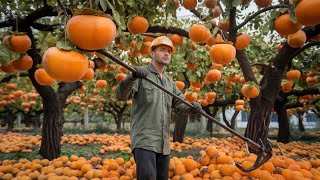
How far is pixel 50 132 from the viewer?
619cm

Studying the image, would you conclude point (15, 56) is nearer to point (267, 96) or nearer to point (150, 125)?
point (150, 125)

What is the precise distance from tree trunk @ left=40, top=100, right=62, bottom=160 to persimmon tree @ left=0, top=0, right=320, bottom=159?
0.02 metres

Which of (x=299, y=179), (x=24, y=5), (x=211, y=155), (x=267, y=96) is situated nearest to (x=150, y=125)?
(x=211, y=155)

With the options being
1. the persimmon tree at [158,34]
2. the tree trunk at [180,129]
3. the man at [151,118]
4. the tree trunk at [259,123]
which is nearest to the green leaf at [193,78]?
the persimmon tree at [158,34]

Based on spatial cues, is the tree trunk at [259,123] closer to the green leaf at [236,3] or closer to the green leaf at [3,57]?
the green leaf at [236,3]

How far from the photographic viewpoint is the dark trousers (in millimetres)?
2779

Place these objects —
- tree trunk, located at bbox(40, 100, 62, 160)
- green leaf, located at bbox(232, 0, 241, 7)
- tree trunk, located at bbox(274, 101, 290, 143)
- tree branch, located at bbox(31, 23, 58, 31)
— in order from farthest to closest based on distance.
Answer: tree trunk, located at bbox(274, 101, 290, 143) < tree trunk, located at bbox(40, 100, 62, 160) < tree branch, located at bbox(31, 23, 58, 31) < green leaf, located at bbox(232, 0, 241, 7)

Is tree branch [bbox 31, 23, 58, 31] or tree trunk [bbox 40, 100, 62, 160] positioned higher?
tree branch [bbox 31, 23, 58, 31]

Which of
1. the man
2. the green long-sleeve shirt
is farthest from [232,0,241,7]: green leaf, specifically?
the green long-sleeve shirt

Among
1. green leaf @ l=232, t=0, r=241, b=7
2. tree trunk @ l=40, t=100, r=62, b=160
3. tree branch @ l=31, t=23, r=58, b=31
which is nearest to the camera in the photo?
green leaf @ l=232, t=0, r=241, b=7

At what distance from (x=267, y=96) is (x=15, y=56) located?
3.88 m

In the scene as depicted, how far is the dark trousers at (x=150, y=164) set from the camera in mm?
2779

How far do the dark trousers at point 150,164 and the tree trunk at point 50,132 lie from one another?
3867 mm

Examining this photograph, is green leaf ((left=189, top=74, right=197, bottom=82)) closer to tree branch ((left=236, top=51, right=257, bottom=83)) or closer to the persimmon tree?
the persimmon tree
